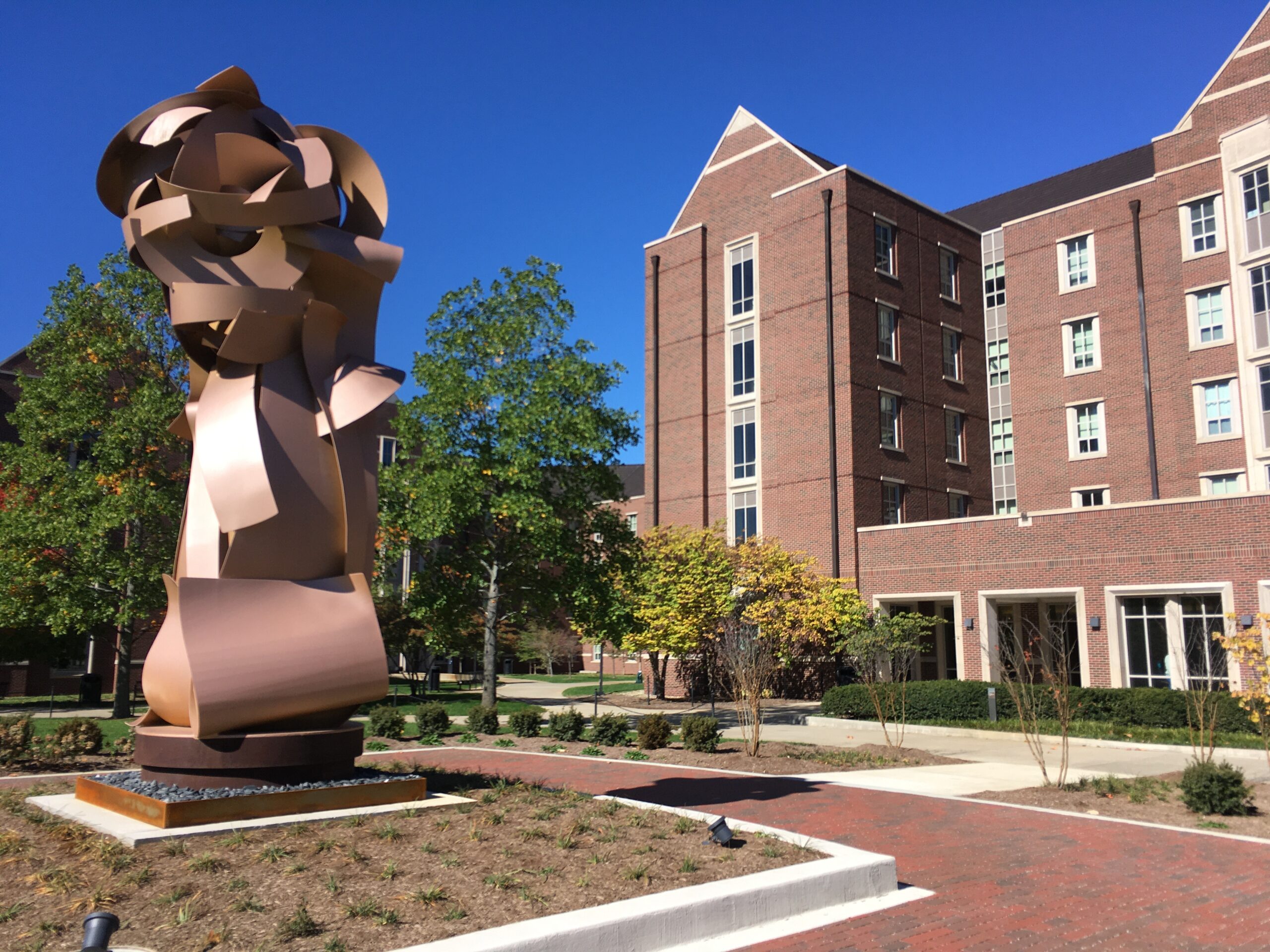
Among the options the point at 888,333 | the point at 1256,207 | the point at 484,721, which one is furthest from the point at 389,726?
the point at 1256,207

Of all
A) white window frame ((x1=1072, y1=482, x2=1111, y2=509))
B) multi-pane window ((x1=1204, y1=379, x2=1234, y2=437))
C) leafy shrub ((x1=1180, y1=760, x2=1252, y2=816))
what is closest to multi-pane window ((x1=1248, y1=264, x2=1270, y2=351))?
multi-pane window ((x1=1204, y1=379, x2=1234, y2=437))

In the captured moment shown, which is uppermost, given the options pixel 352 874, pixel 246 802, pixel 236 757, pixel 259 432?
pixel 259 432

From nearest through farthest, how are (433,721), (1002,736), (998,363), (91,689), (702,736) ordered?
(702,736), (433,721), (1002,736), (91,689), (998,363)

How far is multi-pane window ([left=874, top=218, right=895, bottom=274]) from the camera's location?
37031 millimetres

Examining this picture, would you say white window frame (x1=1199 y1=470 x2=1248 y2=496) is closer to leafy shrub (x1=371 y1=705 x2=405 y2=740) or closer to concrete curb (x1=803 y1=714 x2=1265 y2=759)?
concrete curb (x1=803 y1=714 x2=1265 y2=759)

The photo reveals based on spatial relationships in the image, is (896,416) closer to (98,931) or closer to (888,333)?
(888,333)

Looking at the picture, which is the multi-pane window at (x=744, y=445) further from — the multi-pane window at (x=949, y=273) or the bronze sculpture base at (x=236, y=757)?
the bronze sculpture base at (x=236, y=757)

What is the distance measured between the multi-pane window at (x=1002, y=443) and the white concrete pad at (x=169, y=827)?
36.5 metres

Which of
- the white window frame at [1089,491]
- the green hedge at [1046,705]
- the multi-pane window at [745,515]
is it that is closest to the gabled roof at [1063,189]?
the white window frame at [1089,491]

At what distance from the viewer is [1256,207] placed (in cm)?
3092

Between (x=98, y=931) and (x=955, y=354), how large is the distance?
132ft

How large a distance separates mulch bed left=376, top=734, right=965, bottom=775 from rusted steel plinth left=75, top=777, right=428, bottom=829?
7.23m

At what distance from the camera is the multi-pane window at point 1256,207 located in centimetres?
3053

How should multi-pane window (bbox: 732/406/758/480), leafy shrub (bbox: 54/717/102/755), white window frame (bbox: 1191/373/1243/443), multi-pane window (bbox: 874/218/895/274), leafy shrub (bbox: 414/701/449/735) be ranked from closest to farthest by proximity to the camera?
leafy shrub (bbox: 54/717/102/755) < leafy shrub (bbox: 414/701/449/735) < white window frame (bbox: 1191/373/1243/443) < multi-pane window (bbox: 874/218/895/274) < multi-pane window (bbox: 732/406/758/480)
